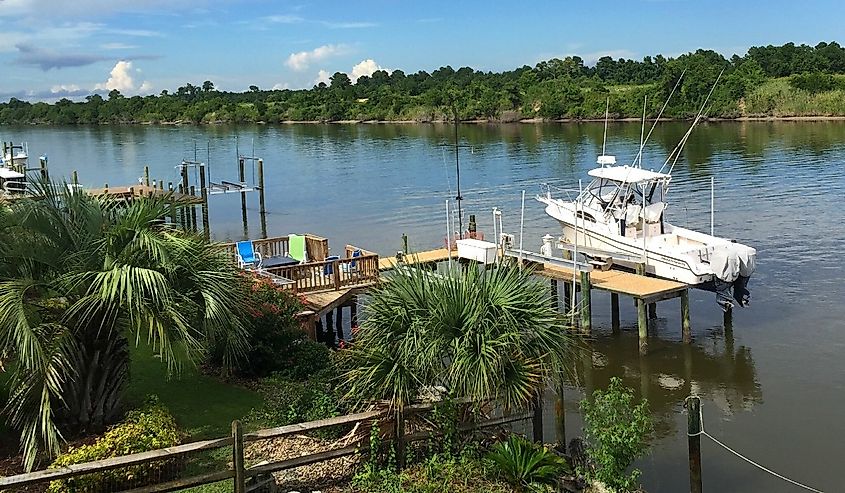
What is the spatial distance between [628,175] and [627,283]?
5.21m

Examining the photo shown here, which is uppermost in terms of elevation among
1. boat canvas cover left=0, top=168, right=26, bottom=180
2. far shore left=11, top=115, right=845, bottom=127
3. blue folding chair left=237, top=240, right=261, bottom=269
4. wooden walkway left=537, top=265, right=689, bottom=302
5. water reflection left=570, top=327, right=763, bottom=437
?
far shore left=11, top=115, right=845, bottom=127

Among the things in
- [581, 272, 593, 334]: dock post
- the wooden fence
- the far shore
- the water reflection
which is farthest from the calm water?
the far shore

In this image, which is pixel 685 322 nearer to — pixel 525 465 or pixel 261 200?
pixel 525 465

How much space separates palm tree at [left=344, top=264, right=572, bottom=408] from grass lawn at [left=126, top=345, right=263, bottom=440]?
265cm

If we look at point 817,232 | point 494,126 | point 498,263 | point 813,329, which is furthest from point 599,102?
point 498,263

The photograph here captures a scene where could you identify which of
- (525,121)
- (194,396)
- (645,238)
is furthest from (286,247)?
(525,121)

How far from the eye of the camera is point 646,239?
23734mm

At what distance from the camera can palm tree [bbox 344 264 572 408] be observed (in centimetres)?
1049

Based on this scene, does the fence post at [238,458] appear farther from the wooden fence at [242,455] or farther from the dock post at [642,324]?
the dock post at [642,324]

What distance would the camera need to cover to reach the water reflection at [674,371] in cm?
1727

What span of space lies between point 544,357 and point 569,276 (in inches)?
440

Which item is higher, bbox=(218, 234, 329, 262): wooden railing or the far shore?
the far shore

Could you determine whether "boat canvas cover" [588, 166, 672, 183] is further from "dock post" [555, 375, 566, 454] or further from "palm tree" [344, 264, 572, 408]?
"palm tree" [344, 264, 572, 408]

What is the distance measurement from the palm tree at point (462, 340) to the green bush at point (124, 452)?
96.7 inches
